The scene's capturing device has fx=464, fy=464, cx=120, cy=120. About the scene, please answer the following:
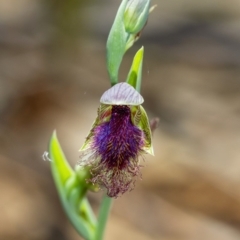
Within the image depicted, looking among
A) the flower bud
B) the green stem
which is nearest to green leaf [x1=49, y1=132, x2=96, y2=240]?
the green stem

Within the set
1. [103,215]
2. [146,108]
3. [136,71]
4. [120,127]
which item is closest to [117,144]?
[120,127]

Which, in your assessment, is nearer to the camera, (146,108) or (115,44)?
(115,44)

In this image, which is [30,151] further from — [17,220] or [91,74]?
[91,74]

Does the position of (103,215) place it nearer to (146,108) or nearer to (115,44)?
(115,44)

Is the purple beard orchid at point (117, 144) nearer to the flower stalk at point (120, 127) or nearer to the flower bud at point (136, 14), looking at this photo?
the flower stalk at point (120, 127)

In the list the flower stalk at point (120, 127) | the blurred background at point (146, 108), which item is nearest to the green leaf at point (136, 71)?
the flower stalk at point (120, 127)
